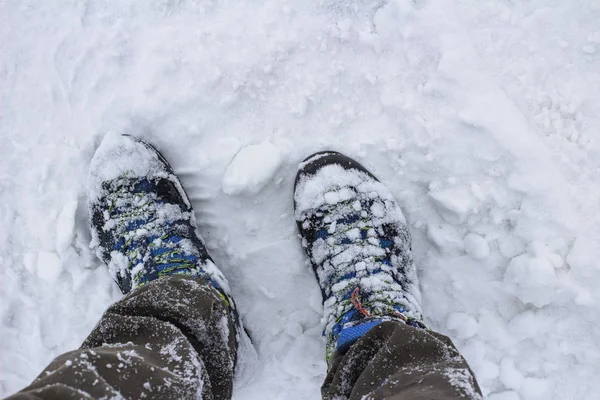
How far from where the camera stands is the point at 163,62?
151 cm

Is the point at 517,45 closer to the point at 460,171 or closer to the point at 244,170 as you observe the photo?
the point at 460,171

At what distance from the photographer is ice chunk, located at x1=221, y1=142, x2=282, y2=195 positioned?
1.47 metres

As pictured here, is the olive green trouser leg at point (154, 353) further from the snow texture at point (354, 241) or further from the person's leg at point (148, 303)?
the snow texture at point (354, 241)

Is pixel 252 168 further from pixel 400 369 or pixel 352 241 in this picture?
pixel 400 369

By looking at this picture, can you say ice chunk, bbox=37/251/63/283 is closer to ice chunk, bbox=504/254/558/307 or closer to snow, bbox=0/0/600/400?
snow, bbox=0/0/600/400

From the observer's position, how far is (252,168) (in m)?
1.47

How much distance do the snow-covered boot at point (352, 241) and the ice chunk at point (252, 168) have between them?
0.32 ft

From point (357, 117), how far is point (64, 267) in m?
1.05

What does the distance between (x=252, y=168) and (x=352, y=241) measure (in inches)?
15.9

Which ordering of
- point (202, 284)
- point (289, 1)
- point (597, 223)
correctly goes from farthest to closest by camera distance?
1. point (289, 1)
2. point (597, 223)
3. point (202, 284)

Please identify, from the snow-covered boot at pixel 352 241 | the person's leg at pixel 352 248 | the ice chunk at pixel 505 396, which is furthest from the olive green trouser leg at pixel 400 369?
the ice chunk at pixel 505 396

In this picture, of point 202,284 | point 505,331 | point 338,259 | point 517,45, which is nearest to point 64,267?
point 202,284

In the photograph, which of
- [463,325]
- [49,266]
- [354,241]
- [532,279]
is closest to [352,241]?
[354,241]

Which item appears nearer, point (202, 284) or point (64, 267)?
point (202, 284)
